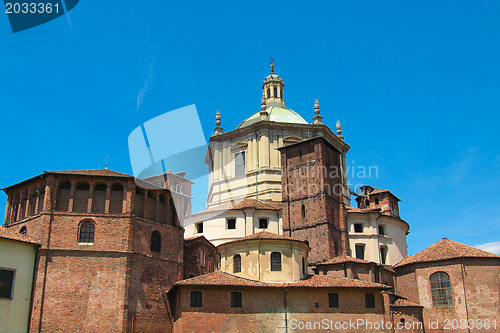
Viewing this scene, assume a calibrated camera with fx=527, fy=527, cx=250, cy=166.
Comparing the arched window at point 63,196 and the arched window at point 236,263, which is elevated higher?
the arched window at point 63,196

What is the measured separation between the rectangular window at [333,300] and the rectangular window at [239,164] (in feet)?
69.9

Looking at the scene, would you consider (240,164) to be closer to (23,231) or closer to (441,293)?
(441,293)

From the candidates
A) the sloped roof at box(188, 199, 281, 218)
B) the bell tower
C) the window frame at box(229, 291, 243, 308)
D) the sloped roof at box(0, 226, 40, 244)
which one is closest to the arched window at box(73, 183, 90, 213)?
the sloped roof at box(0, 226, 40, 244)

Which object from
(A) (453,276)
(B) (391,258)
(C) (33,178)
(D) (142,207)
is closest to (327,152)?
(B) (391,258)

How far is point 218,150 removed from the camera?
55031 mm

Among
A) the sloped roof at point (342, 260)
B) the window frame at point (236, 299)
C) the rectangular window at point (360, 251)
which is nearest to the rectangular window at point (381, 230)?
the rectangular window at point (360, 251)

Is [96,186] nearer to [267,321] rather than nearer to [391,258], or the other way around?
[267,321]

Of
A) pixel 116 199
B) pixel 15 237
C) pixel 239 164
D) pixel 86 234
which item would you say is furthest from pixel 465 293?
pixel 15 237

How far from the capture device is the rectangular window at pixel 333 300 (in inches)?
1313

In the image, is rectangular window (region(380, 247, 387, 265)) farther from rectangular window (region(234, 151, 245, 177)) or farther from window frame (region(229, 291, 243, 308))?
window frame (region(229, 291, 243, 308))

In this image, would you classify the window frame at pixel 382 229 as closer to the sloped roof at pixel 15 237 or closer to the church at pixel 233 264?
the church at pixel 233 264

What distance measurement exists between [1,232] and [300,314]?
743 inches

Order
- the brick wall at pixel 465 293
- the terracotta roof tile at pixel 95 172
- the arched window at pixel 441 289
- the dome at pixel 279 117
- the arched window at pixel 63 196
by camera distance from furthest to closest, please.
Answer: the dome at pixel 279 117 < the arched window at pixel 441 289 < the brick wall at pixel 465 293 < the terracotta roof tile at pixel 95 172 < the arched window at pixel 63 196

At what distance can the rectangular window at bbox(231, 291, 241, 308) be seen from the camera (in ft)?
107
